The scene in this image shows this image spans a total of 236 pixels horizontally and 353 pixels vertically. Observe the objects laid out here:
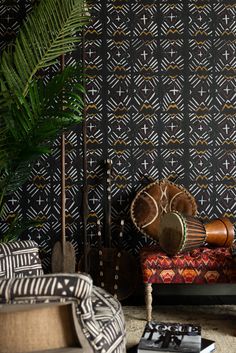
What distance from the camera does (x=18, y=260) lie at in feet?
8.62

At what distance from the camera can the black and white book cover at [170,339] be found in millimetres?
2500

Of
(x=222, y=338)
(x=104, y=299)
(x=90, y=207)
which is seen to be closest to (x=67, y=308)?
(x=104, y=299)

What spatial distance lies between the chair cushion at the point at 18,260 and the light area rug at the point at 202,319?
85cm

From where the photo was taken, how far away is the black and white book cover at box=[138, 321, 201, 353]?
2.50m

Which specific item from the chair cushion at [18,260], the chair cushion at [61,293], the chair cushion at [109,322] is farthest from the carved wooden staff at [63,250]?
the chair cushion at [61,293]

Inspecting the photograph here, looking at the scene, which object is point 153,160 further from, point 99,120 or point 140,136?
point 99,120

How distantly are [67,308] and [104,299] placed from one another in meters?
0.58

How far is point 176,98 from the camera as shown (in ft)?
13.9

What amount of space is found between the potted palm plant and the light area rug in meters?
1.11

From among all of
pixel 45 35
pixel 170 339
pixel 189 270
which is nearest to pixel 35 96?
pixel 45 35

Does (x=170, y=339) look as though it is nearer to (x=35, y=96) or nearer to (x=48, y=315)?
(x=48, y=315)

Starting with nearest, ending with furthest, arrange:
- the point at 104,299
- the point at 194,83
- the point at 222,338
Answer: the point at 104,299, the point at 222,338, the point at 194,83

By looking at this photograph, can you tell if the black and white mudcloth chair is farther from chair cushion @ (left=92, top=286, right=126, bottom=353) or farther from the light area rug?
the light area rug

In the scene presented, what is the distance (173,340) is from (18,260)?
0.89 metres
